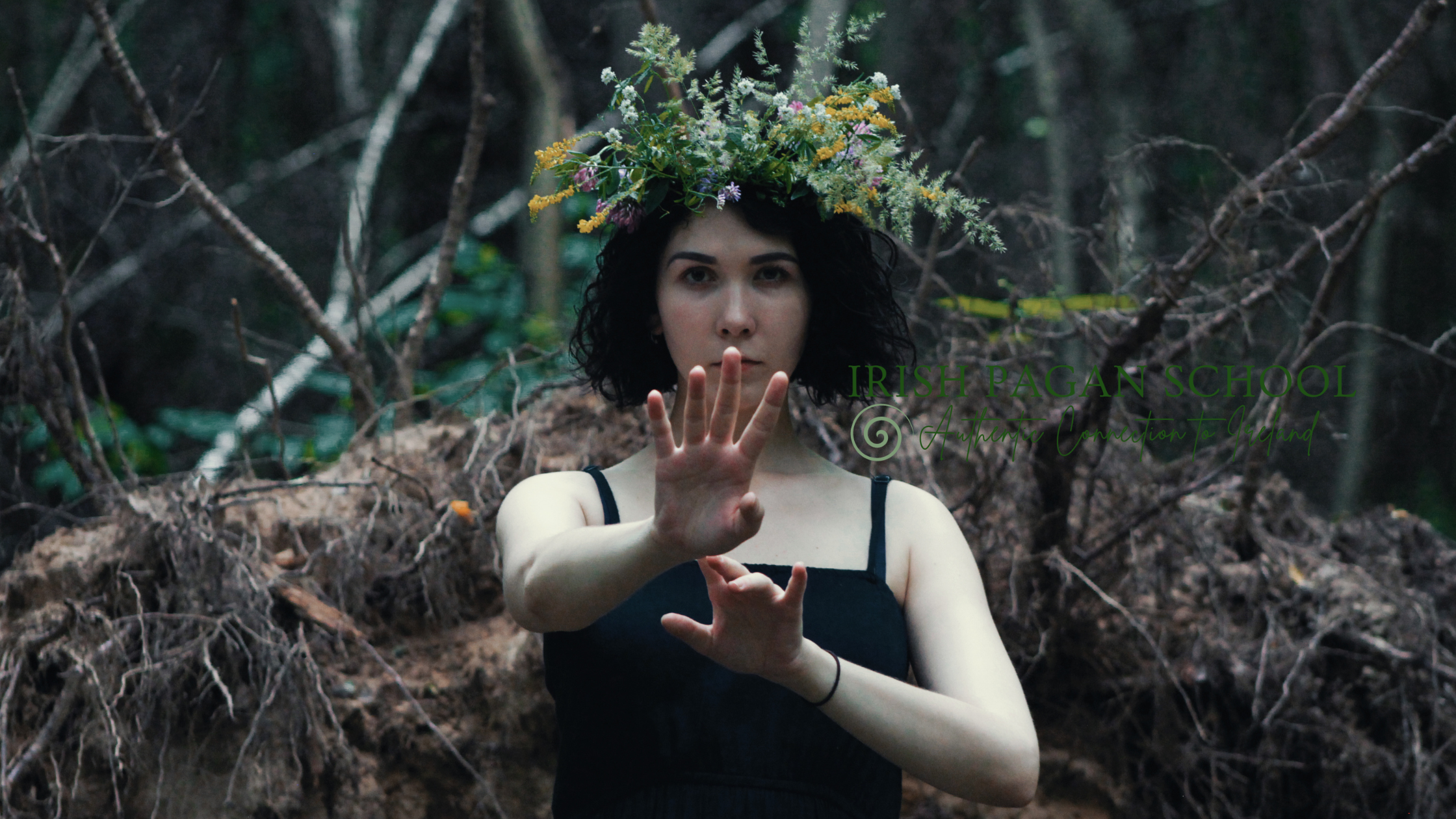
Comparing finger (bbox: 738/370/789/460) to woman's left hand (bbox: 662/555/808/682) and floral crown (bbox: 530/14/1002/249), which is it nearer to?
woman's left hand (bbox: 662/555/808/682)

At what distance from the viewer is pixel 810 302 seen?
1.97 m

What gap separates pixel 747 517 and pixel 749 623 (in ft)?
0.51

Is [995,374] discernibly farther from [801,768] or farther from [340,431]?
[340,431]

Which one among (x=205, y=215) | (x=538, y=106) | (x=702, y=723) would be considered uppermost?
(x=538, y=106)

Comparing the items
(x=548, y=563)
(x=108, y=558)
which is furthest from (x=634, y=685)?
(x=108, y=558)

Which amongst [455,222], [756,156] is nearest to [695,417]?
[756,156]

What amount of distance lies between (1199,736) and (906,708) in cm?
177

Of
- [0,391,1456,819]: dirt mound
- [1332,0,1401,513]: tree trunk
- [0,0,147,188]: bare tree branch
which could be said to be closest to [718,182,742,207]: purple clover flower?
[0,391,1456,819]: dirt mound

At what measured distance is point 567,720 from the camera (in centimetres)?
184

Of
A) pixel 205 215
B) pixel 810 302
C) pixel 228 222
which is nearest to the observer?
pixel 810 302

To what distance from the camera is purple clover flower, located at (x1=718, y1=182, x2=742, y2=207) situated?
1.85 meters

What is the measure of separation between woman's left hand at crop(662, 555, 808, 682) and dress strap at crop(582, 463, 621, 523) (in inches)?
17.5

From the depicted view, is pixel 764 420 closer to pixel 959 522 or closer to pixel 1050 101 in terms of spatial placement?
pixel 959 522

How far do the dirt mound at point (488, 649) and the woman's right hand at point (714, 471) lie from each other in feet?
4.97
